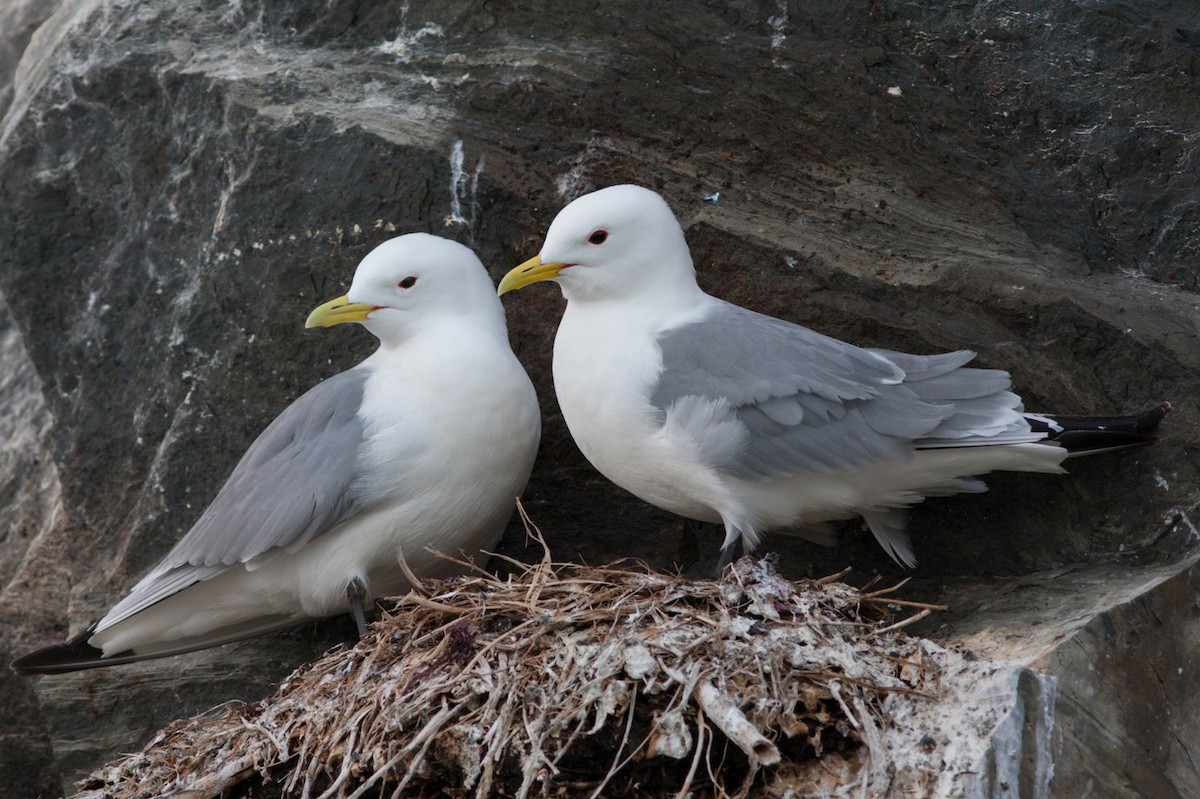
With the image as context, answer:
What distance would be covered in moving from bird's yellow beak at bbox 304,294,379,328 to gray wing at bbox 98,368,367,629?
0.17 metres

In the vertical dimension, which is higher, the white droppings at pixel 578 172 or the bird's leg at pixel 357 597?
the white droppings at pixel 578 172

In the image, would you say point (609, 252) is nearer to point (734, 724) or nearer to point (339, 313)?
point (339, 313)

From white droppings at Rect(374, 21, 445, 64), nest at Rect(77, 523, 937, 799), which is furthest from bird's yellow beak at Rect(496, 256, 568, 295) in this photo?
white droppings at Rect(374, 21, 445, 64)

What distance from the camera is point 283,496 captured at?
3832 mm

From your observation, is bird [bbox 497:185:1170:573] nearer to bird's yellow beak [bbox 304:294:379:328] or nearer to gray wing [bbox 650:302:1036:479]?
gray wing [bbox 650:302:1036:479]

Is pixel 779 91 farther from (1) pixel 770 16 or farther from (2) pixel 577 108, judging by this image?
(2) pixel 577 108

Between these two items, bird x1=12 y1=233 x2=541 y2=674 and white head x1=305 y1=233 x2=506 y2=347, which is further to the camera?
white head x1=305 y1=233 x2=506 y2=347

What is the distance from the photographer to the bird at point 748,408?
11.6 ft

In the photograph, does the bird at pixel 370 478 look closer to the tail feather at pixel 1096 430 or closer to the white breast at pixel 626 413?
the white breast at pixel 626 413

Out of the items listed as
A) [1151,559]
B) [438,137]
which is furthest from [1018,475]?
[438,137]

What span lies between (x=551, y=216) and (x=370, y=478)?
3.50ft

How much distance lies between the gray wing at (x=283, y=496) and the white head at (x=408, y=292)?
177 millimetres

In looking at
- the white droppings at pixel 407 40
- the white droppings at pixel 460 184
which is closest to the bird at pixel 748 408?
the white droppings at pixel 460 184

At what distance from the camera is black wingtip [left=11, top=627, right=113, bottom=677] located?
3980 mm
